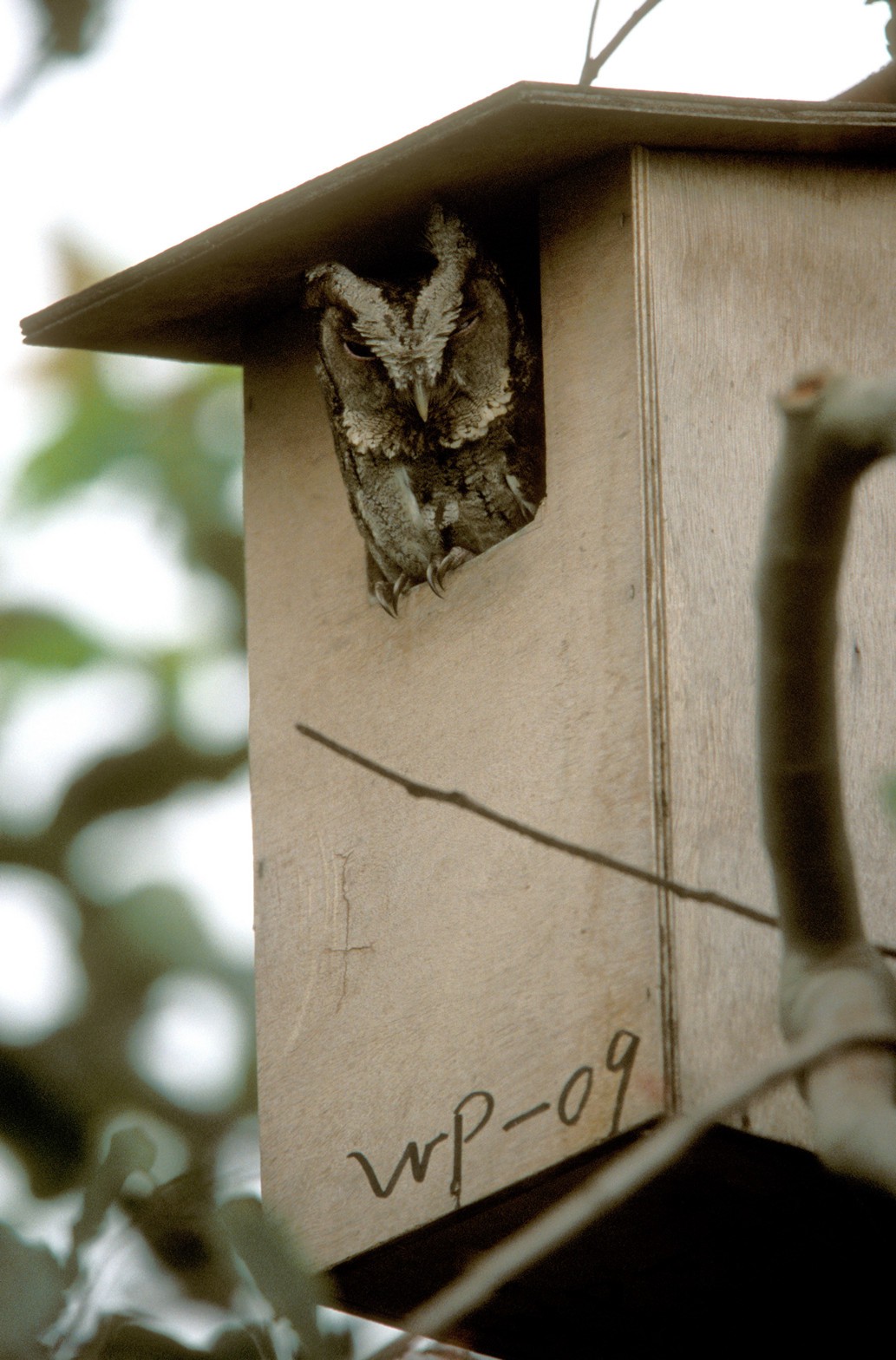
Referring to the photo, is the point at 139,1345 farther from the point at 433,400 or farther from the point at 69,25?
the point at 69,25

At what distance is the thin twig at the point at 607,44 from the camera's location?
2621 millimetres

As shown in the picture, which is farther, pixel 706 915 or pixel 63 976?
pixel 63 976

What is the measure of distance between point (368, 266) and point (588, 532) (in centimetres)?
70

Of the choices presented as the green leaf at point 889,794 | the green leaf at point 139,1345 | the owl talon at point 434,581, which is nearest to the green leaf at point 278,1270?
the green leaf at point 139,1345

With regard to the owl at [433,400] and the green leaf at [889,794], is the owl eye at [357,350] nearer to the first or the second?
the owl at [433,400]

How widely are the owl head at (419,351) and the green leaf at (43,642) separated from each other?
49 centimetres

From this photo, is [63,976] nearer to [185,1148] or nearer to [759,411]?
[185,1148]

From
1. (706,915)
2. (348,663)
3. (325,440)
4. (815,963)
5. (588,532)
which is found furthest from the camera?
(325,440)

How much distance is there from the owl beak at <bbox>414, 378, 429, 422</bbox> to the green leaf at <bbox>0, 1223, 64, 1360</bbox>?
1309mm

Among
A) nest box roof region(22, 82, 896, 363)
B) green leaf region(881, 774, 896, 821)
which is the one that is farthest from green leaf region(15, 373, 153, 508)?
green leaf region(881, 774, 896, 821)

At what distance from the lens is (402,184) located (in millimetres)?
2404

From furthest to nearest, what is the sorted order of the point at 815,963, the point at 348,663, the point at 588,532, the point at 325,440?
the point at 325,440 < the point at 348,663 < the point at 588,532 < the point at 815,963

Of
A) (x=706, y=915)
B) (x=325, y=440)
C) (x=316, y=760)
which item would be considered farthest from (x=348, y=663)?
(x=706, y=915)

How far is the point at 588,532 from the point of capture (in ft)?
7.22
